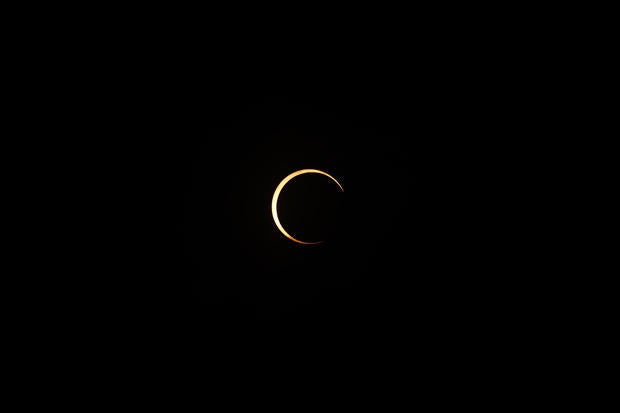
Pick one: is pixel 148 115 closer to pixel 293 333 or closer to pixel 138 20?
pixel 138 20

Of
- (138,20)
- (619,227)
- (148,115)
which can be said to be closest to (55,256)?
(148,115)

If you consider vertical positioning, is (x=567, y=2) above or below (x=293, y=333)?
above

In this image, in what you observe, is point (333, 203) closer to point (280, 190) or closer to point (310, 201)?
point (310, 201)

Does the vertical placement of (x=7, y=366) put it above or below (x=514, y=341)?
below

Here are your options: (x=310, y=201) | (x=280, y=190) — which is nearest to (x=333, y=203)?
(x=310, y=201)

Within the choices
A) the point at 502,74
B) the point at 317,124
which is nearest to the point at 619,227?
the point at 502,74

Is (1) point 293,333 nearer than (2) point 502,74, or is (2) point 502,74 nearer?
(2) point 502,74

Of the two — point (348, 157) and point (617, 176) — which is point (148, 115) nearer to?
point (348, 157)

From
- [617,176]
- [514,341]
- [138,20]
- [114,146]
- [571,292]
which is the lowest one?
[514,341]

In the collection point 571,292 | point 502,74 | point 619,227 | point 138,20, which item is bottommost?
point 571,292
